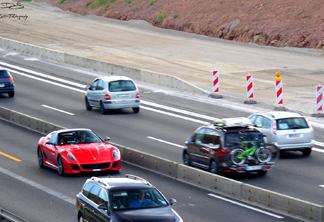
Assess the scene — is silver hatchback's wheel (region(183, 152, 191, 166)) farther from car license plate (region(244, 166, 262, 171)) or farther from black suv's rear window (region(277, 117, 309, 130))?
black suv's rear window (region(277, 117, 309, 130))

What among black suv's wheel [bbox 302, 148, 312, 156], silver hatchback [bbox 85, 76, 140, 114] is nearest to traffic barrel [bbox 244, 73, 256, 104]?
silver hatchback [bbox 85, 76, 140, 114]

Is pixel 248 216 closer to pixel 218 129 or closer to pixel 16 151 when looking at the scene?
pixel 218 129

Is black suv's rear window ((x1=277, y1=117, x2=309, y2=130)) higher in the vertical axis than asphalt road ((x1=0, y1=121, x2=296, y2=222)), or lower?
higher

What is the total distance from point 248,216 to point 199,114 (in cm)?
1969

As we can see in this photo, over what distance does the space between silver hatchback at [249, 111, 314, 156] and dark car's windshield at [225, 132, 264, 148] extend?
3799 millimetres

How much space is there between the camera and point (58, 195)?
1077 inches

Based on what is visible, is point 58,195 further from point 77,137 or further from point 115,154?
point 77,137

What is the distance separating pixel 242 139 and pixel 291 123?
4.60 metres

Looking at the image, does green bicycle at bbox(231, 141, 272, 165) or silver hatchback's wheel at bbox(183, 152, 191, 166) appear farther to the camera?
silver hatchback's wheel at bbox(183, 152, 191, 166)

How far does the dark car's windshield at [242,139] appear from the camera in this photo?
95.2 feet

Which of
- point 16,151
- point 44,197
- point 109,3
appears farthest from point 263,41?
point 44,197

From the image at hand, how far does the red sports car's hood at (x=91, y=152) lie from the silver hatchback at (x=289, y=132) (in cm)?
589

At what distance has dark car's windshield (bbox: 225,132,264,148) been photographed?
1143 inches

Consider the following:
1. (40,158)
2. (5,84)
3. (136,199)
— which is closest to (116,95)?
(5,84)
